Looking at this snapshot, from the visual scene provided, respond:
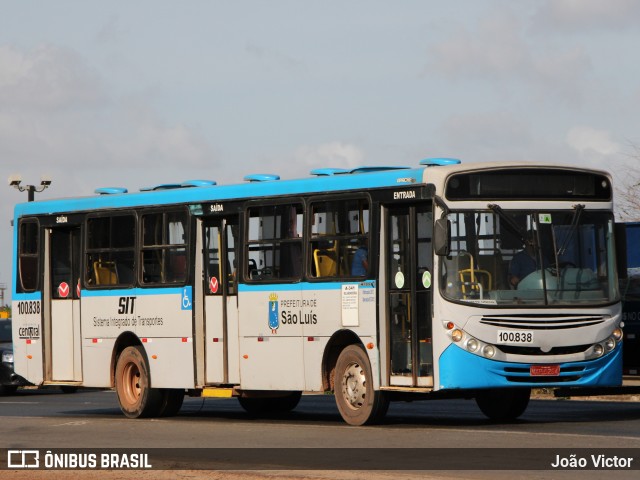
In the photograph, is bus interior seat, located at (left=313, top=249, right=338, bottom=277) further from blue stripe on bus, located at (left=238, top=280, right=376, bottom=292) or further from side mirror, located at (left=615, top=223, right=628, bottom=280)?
side mirror, located at (left=615, top=223, right=628, bottom=280)

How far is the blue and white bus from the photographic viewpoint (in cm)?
1841

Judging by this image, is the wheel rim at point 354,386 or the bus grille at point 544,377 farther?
the wheel rim at point 354,386

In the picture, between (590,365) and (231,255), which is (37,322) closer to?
(231,255)

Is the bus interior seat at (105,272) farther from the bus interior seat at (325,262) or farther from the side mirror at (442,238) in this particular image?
the side mirror at (442,238)

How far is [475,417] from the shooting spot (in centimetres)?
2169

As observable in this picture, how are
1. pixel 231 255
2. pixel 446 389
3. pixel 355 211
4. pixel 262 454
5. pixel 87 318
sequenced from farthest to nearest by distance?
pixel 87 318 < pixel 231 255 < pixel 355 211 < pixel 446 389 < pixel 262 454

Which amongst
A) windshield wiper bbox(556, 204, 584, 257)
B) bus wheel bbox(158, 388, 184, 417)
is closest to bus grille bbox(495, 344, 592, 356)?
windshield wiper bbox(556, 204, 584, 257)

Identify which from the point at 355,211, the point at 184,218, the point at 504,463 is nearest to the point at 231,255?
the point at 184,218

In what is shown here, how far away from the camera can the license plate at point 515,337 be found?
18.3 m

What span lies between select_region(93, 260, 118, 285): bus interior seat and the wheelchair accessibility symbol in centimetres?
168

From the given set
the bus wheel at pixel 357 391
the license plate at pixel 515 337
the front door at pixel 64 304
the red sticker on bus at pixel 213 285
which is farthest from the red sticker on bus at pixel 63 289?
the license plate at pixel 515 337

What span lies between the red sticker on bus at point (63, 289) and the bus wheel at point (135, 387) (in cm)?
164

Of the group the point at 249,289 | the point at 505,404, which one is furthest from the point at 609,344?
the point at 249,289

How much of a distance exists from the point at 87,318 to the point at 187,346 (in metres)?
2.44
